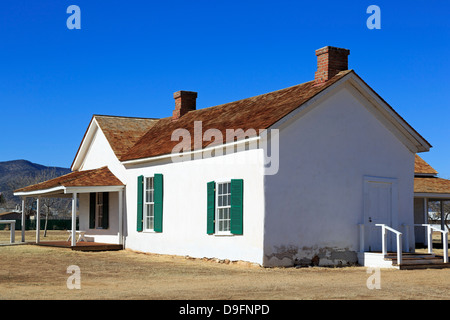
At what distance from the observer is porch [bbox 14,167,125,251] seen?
21859mm

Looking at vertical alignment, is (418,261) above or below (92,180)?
below

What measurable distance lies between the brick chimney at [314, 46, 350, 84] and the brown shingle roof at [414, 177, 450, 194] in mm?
9790

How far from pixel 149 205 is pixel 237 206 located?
5502 mm

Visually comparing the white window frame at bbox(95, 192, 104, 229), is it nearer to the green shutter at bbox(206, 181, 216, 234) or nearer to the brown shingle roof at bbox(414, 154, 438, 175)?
the green shutter at bbox(206, 181, 216, 234)

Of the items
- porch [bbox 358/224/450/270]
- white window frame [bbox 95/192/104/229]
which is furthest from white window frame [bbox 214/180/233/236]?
white window frame [bbox 95/192/104/229]

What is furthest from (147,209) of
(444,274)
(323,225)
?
(444,274)

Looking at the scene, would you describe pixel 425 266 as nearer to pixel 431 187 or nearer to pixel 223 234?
pixel 223 234

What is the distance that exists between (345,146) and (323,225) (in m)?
2.36

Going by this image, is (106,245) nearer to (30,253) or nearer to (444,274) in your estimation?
(30,253)

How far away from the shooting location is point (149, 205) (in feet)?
69.6

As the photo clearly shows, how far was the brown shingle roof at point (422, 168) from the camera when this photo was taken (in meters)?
28.7

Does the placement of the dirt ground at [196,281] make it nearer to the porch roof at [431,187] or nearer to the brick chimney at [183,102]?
the brick chimney at [183,102]

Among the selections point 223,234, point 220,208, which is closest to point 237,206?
point 220,208

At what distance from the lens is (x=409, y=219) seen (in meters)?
Result: 18.6
